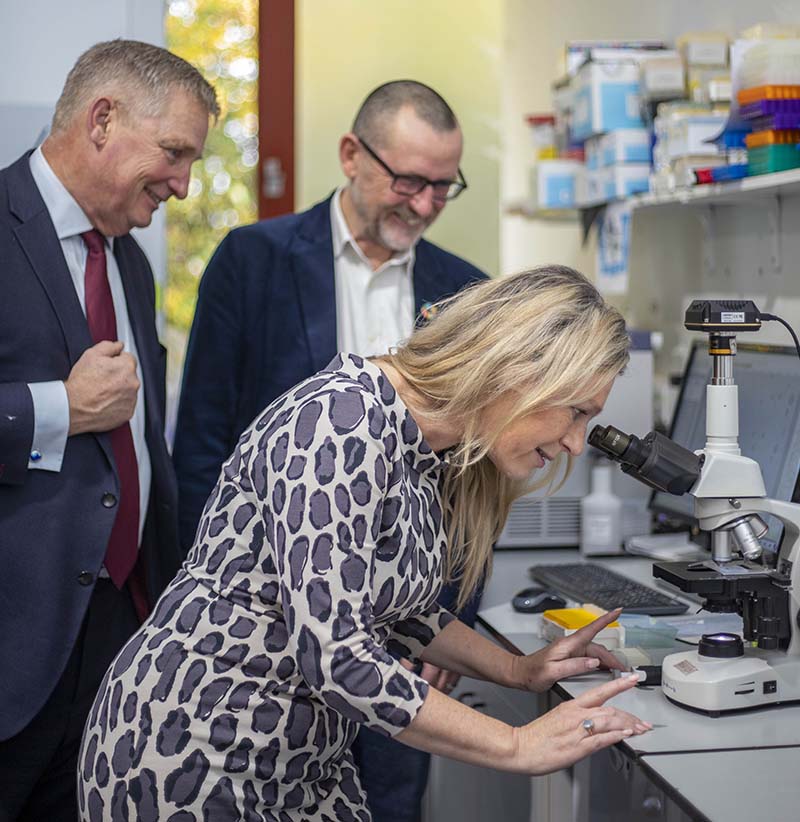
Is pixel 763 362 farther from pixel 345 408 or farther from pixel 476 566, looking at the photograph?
pixel 345 408

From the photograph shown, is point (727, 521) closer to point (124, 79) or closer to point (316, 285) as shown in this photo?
point (316, 285)

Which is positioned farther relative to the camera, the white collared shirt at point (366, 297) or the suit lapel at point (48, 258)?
the white collared shirt at point (366, 297)

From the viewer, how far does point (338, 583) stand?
1.39 metres

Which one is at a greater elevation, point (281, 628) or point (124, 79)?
point (124, 79)

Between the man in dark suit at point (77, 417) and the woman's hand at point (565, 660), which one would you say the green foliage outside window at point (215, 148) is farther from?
the woman's hand at point (565, 660)

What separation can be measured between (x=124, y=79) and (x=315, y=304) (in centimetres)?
65

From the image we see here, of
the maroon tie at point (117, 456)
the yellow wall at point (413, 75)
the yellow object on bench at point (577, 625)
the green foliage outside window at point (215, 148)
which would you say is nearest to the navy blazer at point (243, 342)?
the maroon tie at point (117, 456)

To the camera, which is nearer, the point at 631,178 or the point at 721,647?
the point at 721,647

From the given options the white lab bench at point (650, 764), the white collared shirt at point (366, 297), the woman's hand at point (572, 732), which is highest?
the white collared shirt at point (366, 297)

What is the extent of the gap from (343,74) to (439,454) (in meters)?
3.27

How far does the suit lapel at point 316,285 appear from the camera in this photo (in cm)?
249

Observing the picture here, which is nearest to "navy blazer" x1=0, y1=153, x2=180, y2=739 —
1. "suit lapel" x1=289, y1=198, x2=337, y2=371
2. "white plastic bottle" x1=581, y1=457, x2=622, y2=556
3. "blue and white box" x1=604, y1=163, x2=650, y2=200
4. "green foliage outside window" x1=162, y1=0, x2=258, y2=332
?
"suit lapel" x1=289, y1=198, x2=337, y2=371

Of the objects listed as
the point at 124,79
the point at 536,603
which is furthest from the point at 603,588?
the point at 124,79

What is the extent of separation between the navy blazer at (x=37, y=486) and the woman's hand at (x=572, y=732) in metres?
0.88
